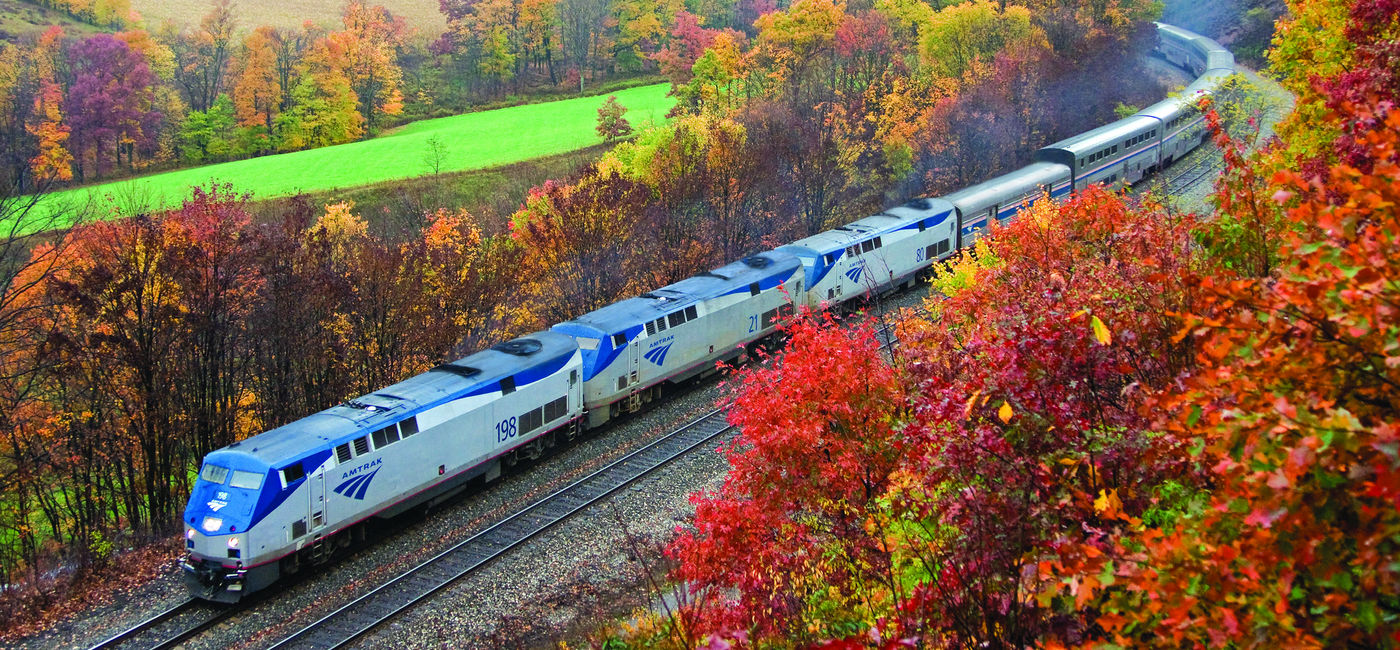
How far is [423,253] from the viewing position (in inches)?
1531

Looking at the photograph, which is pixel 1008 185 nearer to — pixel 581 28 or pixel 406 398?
pixel 406 398

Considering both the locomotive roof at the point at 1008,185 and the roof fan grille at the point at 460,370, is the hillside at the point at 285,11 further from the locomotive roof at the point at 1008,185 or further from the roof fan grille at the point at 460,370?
the roof fan grille at the point at 460,370

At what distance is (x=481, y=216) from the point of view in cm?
6469

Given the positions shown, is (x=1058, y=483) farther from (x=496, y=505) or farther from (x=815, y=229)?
(x=815, y=229)

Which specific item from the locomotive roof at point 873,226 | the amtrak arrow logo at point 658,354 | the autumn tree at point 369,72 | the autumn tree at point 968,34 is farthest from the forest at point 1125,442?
the autumn tree at point 369,72

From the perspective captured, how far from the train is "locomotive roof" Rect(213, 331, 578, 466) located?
49mm

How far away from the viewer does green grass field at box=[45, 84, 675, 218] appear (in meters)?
71.9

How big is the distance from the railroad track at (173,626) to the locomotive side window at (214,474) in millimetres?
2654

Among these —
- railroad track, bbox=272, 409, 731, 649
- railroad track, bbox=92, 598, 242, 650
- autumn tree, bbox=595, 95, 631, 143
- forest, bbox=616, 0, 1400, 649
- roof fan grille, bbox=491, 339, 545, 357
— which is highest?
forest, bbox=616, 0, 1400, 649

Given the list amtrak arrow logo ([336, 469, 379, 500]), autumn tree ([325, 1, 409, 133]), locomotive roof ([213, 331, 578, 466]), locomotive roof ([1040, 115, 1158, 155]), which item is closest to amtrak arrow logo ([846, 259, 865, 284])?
locomotive roof ([213, 331, 578, 466])

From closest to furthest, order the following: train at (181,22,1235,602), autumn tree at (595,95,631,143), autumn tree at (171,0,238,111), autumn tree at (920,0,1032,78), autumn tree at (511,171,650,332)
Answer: train at (181,22,1235,602) → autumn tree at (511,171,650,332) → autumn tree at (920,0,1032,78) → autumn tree at (595,95,631,143) → autumn tree at (171,0,238,111)

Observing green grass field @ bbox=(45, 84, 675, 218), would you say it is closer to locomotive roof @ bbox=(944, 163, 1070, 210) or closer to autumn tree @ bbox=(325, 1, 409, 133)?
autumn tree @ bbox=(325, 1, 409, 133)

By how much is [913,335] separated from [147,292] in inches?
977

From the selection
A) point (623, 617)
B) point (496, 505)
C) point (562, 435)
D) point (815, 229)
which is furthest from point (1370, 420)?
point (815, 229)
